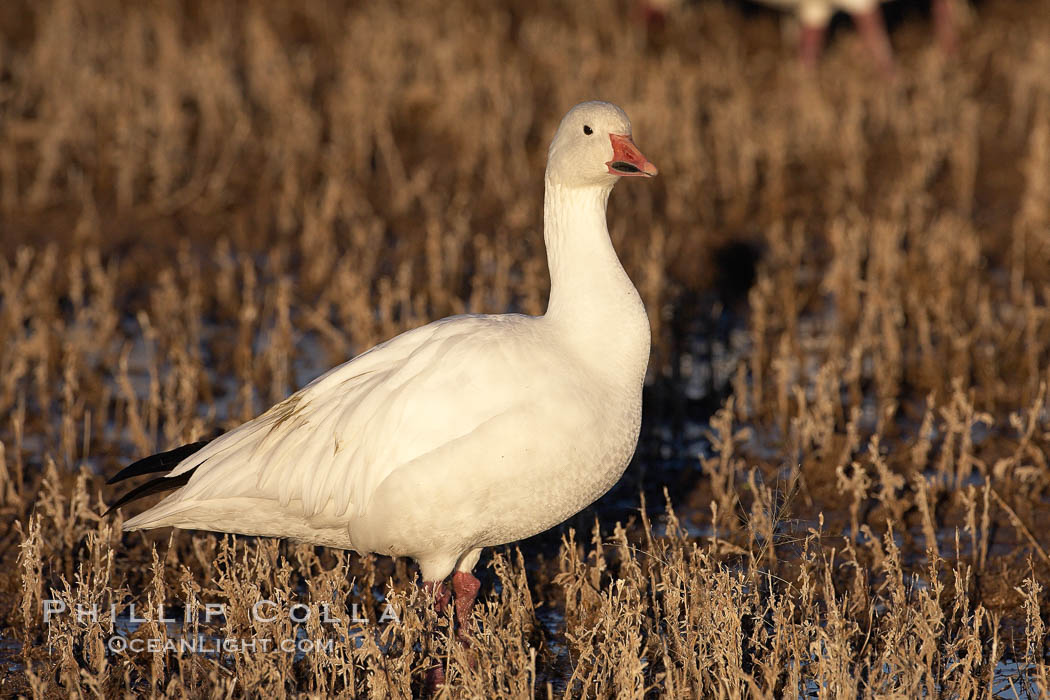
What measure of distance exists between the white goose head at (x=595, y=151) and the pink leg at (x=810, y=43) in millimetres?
7523

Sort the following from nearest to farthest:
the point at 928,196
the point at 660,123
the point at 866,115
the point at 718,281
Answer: the point at 718,281 < the point at 928,196 < the point at 660,123 < the point at 866,115

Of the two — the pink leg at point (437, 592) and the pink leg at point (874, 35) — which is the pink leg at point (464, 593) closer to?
the pink leg at point (437, 592)

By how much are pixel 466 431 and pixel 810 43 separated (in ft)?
28.0

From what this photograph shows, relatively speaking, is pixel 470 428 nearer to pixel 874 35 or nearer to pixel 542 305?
pixel 542 305

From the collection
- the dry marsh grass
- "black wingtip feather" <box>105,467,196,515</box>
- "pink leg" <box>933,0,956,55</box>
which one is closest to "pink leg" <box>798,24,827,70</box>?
the dry marsh grass

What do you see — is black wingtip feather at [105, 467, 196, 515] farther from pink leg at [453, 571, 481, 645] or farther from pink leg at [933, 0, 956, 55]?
pink leg at [933, 0, 956, 55]

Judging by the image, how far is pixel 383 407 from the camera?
14.3 feet

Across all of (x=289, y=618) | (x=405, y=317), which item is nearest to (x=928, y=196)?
(x=405, y=317)

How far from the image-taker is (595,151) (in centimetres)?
452

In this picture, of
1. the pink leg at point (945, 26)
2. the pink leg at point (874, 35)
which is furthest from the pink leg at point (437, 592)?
the pink leg at point (945, 26)

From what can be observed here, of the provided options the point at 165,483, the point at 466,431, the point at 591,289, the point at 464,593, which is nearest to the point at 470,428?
the point at 466,431

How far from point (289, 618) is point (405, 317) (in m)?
2.87

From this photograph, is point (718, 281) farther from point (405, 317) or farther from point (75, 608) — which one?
point (75, 608)

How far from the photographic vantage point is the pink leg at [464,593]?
4.55 metres
